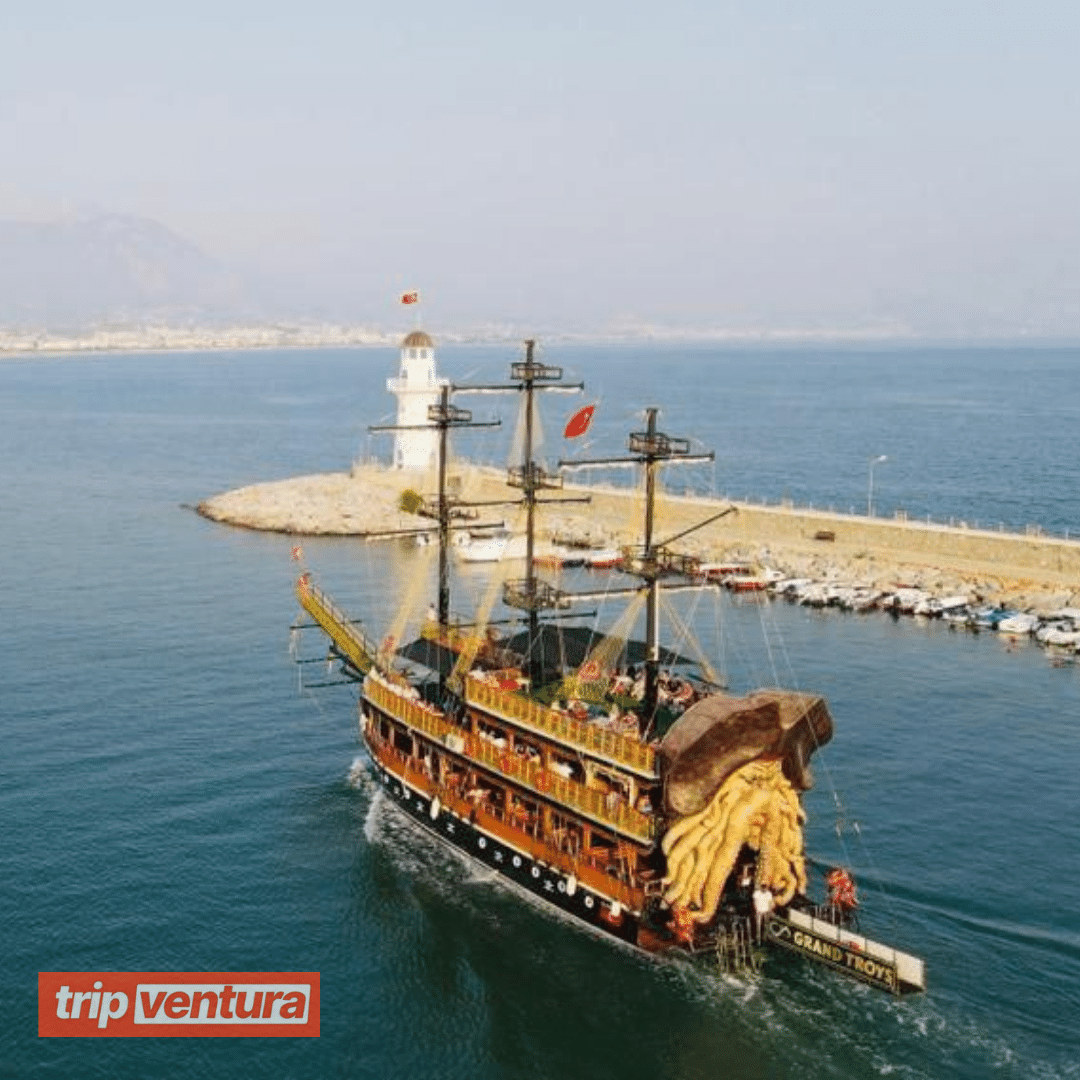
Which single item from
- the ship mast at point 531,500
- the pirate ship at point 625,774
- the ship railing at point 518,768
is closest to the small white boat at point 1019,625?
the ship mast at point 531,500

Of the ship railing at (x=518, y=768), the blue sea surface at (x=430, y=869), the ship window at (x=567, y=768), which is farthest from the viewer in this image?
the ship window at (x=567, y=768)

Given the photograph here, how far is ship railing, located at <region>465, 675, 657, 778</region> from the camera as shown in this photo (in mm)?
34188

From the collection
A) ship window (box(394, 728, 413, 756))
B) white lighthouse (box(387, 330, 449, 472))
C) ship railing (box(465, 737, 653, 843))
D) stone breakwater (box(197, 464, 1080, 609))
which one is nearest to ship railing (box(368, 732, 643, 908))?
ship window (box(394, 728, 413, 756))

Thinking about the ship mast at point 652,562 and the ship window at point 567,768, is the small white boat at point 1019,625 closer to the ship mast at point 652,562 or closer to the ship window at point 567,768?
the ship mast at point 652,562

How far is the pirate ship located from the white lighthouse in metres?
68.8

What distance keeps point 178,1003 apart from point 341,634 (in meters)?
20.4

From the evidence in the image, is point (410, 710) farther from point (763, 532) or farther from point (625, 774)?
point (763, 532)

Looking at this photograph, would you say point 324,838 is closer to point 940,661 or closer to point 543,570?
point 940,661

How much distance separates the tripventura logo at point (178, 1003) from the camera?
104 ft

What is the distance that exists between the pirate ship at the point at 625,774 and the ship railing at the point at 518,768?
0.06 m

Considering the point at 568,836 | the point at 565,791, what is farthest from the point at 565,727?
the point at 568,836

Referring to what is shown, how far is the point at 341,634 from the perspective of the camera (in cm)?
5141

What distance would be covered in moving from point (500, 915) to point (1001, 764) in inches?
807

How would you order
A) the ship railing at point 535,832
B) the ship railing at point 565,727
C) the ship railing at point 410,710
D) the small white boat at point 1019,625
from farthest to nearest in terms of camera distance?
1. the small white boat at point 1019,625
2. the ship railing at point 410,710
3. the ship railing at point 535,832
4. the ship railing at point 565,727
